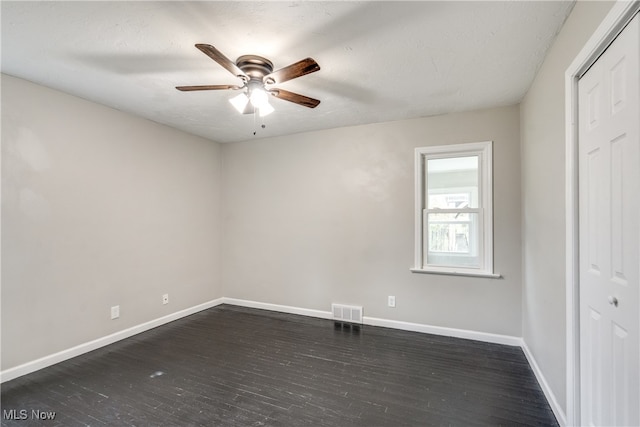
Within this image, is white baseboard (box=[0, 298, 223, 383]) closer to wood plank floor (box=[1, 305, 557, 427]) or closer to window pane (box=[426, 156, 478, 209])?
wood plank floor (box=[1, 305, 557, 427])

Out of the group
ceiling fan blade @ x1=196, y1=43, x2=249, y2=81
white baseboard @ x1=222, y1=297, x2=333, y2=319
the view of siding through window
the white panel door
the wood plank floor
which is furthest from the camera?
white baseboard @ x1=222, y1=297, x2=333, y2=319

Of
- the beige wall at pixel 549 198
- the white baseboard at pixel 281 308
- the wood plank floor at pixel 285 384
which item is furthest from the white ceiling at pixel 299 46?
the white baseboard at pixel 281 308

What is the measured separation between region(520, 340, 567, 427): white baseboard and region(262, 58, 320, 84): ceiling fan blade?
266cm

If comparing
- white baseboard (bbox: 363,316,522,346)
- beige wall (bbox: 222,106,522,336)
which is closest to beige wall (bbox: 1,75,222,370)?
beige wall (bbox: 222,106,522,336)

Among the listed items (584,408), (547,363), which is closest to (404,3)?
(584,408)

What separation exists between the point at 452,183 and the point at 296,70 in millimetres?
2351

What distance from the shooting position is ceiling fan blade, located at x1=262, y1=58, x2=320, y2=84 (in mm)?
1773

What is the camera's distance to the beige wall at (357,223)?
3.11 metres

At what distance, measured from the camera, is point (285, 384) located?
2.35 meters

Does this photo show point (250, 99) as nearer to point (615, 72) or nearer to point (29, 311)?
point (615, 72)

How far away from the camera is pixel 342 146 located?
382 cm

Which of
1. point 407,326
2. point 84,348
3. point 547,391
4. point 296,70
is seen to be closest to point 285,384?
point 407,326

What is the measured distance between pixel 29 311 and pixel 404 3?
3738 millimetres

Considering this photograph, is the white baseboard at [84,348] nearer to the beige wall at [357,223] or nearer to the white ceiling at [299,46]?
the beige wall at [357,223]
